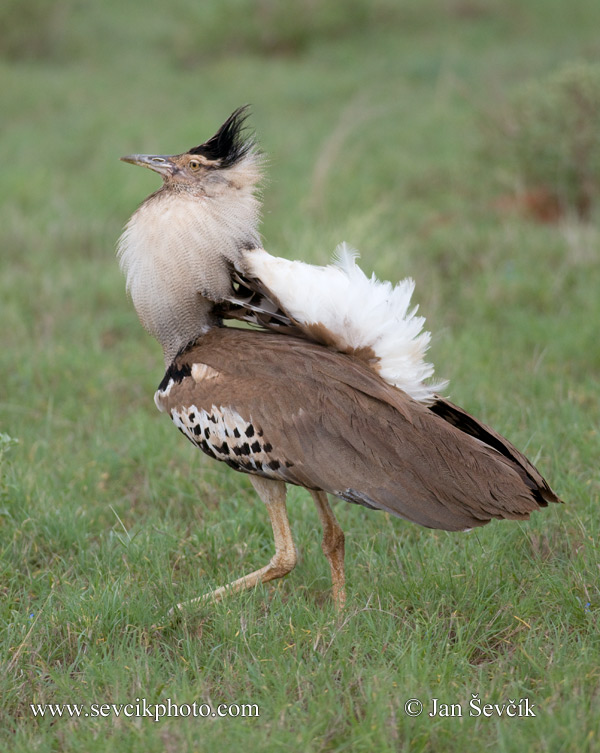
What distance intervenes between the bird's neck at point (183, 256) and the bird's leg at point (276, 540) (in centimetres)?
53

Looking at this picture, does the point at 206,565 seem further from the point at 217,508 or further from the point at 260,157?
the point at 260,157

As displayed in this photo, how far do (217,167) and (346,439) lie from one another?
104 centimetres

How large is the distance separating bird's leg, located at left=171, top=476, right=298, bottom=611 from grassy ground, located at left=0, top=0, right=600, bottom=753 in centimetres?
6

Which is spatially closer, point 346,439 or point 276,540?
point 346,439

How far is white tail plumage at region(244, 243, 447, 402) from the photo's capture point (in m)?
2.64

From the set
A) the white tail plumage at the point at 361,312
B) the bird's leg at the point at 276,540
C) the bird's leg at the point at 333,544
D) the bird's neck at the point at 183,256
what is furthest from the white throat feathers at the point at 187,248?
the bird's leg at the point at 333,544

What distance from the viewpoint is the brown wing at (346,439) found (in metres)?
2.48

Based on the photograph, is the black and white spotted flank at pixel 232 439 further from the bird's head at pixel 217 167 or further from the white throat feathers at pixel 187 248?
the bird's head at pixel 217 167

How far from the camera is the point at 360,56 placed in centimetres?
1247

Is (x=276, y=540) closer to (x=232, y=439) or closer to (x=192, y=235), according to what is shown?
(x=232, y=439)

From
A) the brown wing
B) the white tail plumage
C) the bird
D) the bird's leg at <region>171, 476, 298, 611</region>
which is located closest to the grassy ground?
the bird's leg at <region>171, 476, 298, 611</region>

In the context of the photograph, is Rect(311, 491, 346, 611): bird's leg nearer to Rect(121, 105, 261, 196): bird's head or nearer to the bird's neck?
the bird's neck

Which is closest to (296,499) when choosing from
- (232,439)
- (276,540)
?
(276,540)

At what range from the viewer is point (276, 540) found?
280cm
